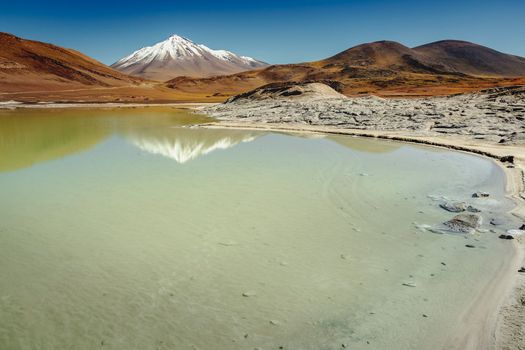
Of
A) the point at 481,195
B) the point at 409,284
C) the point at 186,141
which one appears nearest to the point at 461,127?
the point at 481,195

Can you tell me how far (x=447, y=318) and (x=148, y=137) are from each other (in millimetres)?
16857

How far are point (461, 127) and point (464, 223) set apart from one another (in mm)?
13898

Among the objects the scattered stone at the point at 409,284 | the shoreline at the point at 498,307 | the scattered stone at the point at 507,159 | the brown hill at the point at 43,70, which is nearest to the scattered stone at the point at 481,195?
the shoreline at the point at 498,307

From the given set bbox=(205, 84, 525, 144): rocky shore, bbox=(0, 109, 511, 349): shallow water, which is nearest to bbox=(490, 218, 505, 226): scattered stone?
bbox=(0, 109, 511, 349): shallow water

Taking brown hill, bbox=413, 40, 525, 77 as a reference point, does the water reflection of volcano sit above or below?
below

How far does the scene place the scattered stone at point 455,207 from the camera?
7.35 metres

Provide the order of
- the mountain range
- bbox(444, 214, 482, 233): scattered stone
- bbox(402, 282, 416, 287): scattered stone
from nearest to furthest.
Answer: bbox(402, 282, 416, 287): scattered stone
bbox(444, 214, 482, 233): scattered stone
the mountain range

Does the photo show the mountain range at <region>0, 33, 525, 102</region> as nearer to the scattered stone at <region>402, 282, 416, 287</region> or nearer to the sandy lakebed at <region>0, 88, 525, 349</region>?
the sandy lakebed at <region>0, 88, 525, 349</region>

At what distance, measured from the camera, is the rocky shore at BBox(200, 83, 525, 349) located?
401cm

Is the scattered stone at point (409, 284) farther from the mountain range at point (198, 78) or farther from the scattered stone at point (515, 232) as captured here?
the mountain range at point (198, 78)

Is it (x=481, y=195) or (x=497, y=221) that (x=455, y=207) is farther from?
(x=481, y=195)

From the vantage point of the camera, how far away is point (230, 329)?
3.93 meters

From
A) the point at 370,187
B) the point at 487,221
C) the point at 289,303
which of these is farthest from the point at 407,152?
the point at 289,303

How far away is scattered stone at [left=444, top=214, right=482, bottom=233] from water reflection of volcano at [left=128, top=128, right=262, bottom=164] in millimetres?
8257
